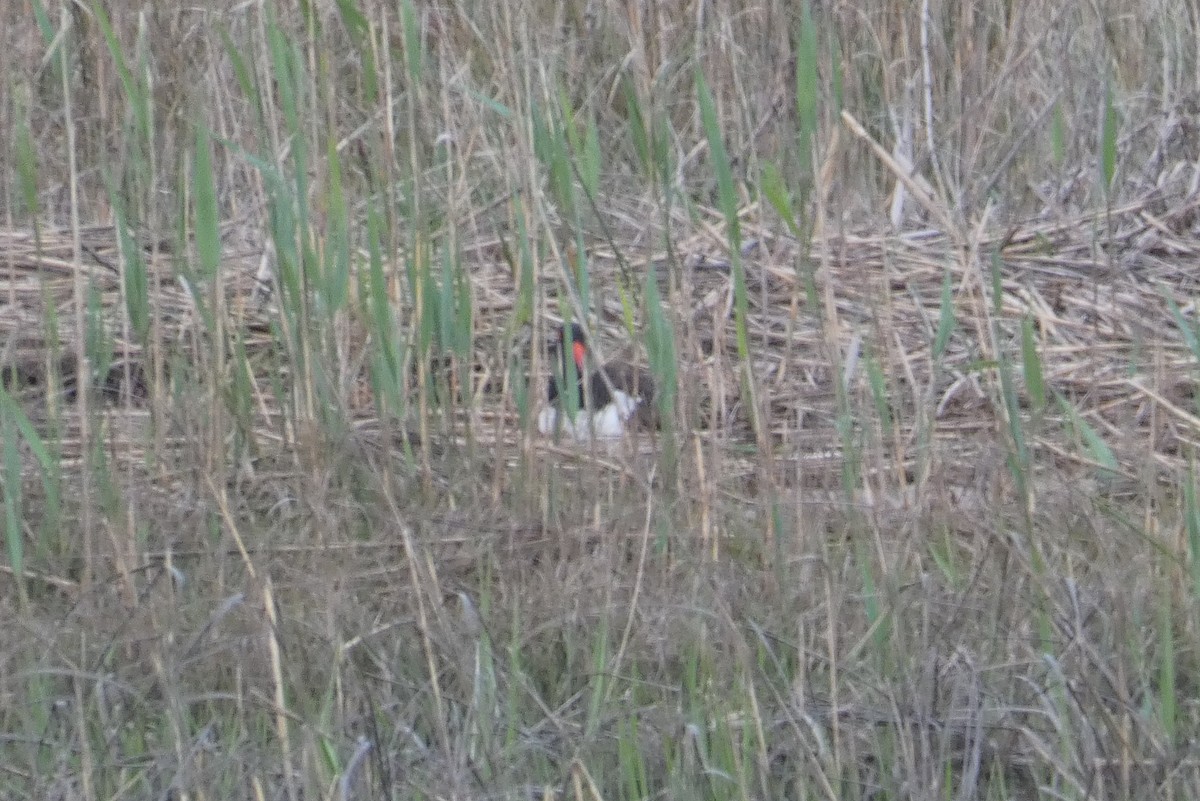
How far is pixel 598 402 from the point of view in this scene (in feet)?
10.0

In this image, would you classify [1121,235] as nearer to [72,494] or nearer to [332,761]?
[72,494]

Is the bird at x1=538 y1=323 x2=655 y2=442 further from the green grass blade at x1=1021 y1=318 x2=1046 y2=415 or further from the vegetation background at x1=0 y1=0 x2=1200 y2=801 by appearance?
the green grass blade at x1=1021 y1=318 x2=1046 y2=415

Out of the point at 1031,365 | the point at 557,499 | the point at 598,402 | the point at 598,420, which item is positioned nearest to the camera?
the point at 1031,365

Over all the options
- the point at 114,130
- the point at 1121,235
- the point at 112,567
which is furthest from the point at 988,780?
the point at 114,130

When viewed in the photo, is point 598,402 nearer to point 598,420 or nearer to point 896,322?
point 598,420

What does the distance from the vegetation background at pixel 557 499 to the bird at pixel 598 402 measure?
0.07m

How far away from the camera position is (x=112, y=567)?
229 cm

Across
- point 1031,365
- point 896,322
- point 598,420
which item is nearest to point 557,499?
point 598,420

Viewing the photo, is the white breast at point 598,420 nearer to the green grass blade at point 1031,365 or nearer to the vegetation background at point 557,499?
the vegetation background at point 557,499

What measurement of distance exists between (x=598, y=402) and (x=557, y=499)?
1.94 feet

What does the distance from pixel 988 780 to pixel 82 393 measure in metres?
1.24

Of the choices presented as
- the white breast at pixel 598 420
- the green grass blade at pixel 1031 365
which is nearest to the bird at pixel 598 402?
the white breast at pixel 598 420

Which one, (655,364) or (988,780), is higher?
(655,364)

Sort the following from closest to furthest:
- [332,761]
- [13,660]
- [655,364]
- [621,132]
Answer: [332,761], [13,660], [655,364], [621,132]
